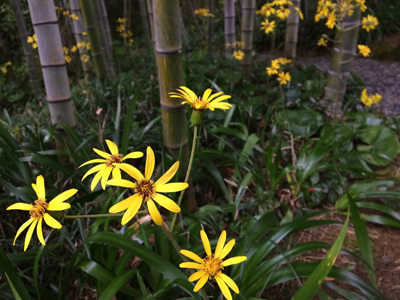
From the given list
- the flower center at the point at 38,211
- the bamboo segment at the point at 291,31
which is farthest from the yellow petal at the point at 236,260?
the bamboo segment at the point at 291,31

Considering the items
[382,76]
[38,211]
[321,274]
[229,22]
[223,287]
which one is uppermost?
[229,22]

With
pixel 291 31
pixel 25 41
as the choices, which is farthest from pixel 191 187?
pixel 25 41

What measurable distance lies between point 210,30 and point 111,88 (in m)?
2.15

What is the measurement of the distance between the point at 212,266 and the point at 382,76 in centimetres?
541

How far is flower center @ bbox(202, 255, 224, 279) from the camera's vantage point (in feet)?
2.17

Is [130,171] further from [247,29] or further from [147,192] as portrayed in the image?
[247,29]

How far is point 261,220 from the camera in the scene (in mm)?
1479

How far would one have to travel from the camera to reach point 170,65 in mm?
1291

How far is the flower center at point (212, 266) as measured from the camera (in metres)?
0.66

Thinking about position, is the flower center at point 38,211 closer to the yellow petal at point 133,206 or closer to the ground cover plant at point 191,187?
the ground cover plant at point 191,187

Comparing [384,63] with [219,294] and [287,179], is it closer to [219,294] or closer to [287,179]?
[287,179]

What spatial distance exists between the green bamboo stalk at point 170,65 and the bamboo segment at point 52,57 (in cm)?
71

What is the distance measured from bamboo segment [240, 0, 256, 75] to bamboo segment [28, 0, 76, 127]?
2197 millimetres

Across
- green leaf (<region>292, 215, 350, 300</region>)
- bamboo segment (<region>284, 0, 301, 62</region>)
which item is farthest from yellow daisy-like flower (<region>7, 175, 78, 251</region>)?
bamboo segment (<region>284, 0, 301, 62</region>)
